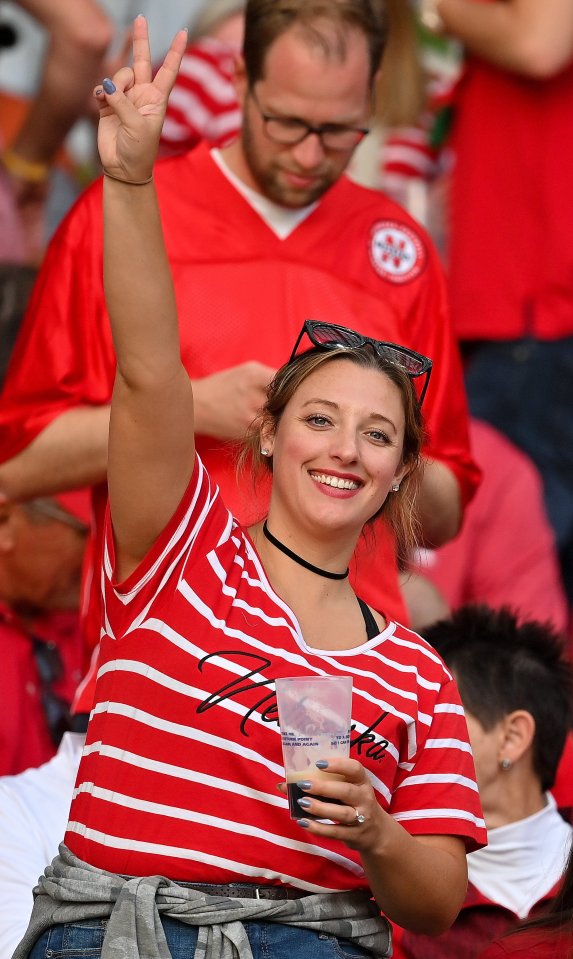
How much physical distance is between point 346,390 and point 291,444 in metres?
0.12

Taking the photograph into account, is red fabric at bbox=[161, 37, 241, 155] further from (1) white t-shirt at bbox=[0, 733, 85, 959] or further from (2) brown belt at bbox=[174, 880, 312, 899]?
(2) brown belt at bbox=[174, 880, 312, 899]

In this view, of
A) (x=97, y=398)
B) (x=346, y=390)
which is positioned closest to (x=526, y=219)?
(x=97, y=398)

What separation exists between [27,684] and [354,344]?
184 centimetres

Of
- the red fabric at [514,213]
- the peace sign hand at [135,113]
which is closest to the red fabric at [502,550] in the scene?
the red fabric at [514,213]

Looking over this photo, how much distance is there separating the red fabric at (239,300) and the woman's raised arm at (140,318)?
0.79m

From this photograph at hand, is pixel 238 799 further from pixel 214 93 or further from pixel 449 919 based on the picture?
pixel 214 93

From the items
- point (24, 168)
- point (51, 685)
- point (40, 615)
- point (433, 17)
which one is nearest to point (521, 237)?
point (433, 17)

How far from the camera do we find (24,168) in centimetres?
519

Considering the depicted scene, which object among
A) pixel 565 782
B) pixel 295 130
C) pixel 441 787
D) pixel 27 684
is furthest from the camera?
pixel 27 684

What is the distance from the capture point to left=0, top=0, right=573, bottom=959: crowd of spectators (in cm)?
305

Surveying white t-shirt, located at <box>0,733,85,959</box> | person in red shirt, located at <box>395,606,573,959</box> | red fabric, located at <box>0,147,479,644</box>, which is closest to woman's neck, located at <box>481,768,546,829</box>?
person in red shirt, located at <box>395,606,573,959</box>

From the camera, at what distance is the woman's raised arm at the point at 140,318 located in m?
2.05

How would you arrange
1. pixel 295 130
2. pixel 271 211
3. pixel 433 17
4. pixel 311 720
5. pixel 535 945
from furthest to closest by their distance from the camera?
pixel 433 17
pixel 271 211
pixel 295 130
pixel 535 945
pixel 311 720

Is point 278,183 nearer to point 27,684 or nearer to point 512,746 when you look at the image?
point 512,746
